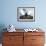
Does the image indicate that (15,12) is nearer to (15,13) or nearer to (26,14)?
(15,13)

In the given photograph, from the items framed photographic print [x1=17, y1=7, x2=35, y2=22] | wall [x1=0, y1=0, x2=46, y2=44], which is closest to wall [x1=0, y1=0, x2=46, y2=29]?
wall [x1=0, y1=0, x2=46, y2=44]

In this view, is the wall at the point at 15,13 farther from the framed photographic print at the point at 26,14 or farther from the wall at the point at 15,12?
the framed photographic print at the point at 26,14

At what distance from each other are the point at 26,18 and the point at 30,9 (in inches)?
13.2

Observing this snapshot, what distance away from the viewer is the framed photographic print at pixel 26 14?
434cm

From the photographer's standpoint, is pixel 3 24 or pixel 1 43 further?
pixel 3 24

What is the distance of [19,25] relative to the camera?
14.4 ft

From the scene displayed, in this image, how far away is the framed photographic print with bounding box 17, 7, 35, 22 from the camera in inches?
171

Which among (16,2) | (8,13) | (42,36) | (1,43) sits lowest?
(1,43)

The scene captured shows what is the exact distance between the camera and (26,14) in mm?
4363

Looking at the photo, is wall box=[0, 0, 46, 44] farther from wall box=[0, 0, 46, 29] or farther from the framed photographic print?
the framed photographic print

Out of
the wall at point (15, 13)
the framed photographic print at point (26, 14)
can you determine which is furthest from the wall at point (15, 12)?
the framed photographic print at point (26, 14)

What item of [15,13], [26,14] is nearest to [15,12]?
[15,13]

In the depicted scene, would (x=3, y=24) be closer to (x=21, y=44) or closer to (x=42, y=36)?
(x=21, y=44)

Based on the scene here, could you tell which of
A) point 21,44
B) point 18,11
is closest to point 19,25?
point 18,11
